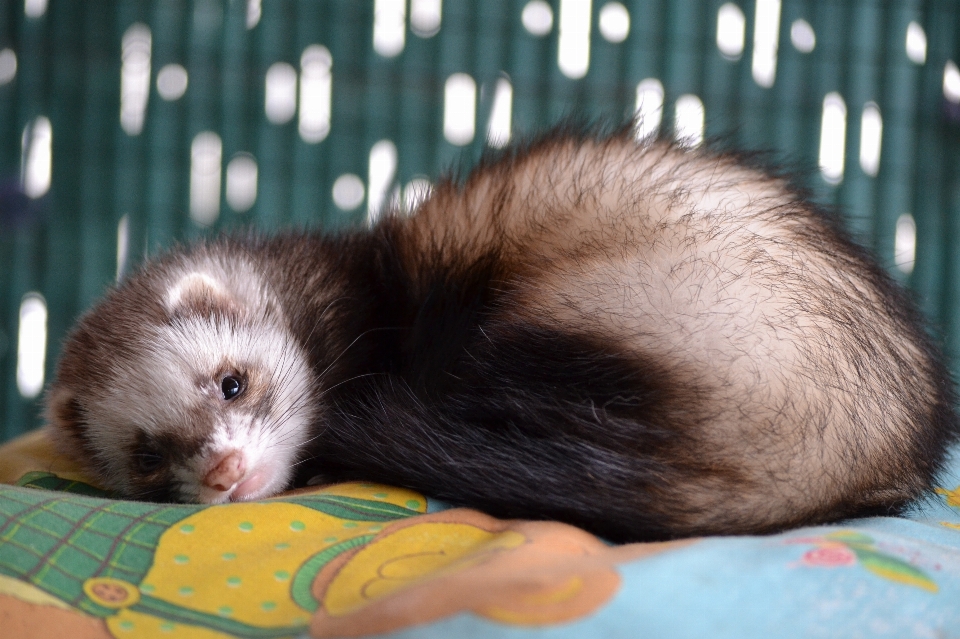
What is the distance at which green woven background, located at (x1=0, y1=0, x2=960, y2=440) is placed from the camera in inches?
84.2

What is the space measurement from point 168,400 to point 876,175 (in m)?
2.00

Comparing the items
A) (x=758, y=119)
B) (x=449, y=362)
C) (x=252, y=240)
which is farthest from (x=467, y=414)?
(x=758, y=119)

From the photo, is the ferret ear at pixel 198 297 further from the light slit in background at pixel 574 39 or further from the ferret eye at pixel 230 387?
the light slit in background at pixel 574 39

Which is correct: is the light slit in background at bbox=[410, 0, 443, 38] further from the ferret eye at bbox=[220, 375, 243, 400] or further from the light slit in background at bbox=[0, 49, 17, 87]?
the ferret eye at bbox=[220, 375, 243, 400]

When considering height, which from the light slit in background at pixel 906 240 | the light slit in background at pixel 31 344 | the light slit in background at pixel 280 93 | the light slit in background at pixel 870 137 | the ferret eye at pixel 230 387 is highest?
the light slit in background at pixel 280 93

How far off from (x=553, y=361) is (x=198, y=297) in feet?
1.81

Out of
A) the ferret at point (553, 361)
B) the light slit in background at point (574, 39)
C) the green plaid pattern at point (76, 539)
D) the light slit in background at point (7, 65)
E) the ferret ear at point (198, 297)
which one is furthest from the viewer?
the light slit in background at point (574, 39)

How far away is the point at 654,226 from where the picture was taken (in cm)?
102

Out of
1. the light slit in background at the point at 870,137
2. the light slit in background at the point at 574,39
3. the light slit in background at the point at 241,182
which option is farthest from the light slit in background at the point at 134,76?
the light slit in background at the point at 870,137

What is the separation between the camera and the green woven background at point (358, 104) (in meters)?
2.14

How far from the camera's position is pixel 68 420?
119cm

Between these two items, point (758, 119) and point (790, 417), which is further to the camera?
point (758, 119)

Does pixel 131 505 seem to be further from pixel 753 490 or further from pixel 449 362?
pixel 753 490

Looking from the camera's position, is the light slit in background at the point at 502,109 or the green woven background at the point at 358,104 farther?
the light slit in background at the point at 502,109
